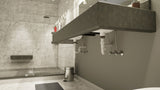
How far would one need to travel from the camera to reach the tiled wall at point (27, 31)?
9.65 feet

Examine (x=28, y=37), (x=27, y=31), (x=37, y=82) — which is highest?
(x=27, y=31)

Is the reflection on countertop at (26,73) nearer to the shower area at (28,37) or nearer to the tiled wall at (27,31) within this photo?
the shower area at (28,37)

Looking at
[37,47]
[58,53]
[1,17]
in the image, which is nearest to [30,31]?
[37,47]

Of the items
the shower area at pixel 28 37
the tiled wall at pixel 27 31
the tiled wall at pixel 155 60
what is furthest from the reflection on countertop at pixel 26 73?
the tiled wall at pixel 155 60

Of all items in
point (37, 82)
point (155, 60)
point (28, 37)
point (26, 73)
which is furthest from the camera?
point (28, 37)

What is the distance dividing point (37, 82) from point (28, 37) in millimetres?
1726

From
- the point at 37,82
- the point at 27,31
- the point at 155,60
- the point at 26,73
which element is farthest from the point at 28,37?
the point at 155,60

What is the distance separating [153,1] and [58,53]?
2729mm

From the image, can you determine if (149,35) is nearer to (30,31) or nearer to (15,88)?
(15,88)

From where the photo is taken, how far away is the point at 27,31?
3.10 metres

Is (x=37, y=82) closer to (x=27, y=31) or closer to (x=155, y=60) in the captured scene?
(x=155, y=60)

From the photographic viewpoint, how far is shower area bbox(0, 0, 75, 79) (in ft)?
9.62

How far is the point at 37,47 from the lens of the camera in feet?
10.3

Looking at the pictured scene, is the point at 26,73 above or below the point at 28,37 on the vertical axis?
below
